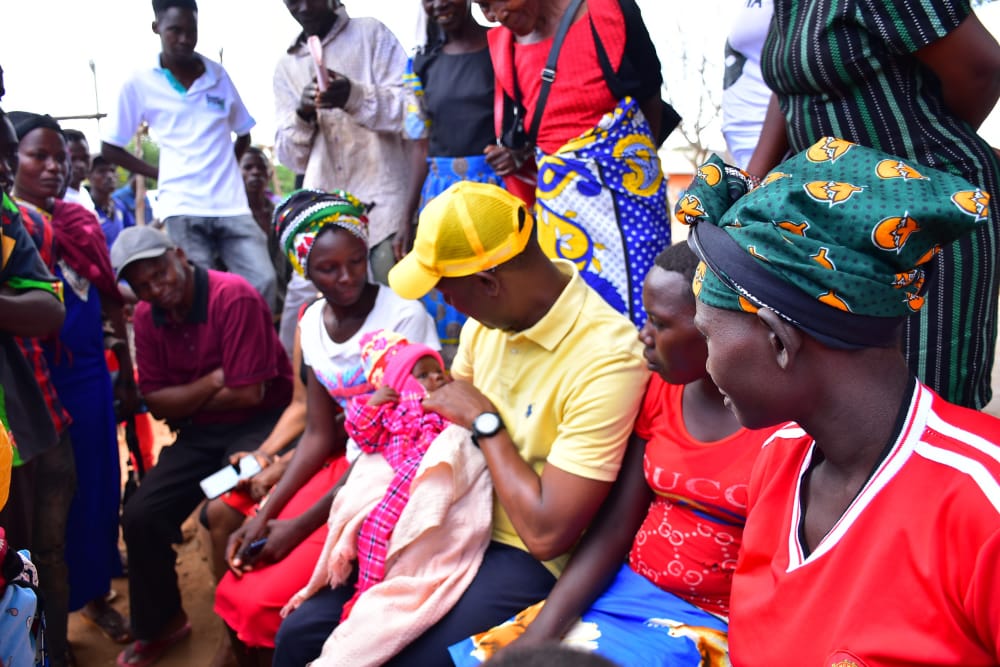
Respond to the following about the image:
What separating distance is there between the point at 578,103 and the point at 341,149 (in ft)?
6.38

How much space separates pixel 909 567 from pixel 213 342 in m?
3.23

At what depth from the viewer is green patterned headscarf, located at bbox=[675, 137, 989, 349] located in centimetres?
108

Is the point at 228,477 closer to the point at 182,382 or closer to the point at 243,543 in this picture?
the point at 243,543

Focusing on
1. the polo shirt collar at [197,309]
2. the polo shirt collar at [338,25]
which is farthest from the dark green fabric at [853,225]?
the polo shirt collar at [338,25]

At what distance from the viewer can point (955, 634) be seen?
1.06 meters

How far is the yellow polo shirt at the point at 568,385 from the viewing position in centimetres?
204

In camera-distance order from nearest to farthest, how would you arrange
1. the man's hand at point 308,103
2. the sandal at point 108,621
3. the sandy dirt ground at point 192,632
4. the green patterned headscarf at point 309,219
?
the green patterned headscarf at point 309,219 → the sandy dirt ground at point 192,632 → the sandal at point 108,621 → the man's hand at point 308,103

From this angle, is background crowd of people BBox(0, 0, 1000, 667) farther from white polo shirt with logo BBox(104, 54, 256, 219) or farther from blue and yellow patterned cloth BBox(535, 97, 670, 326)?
white polo shirt with logo BBox(104, 54, 256, 219)

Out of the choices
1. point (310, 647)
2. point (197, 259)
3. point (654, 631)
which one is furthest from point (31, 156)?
point (654, 631)

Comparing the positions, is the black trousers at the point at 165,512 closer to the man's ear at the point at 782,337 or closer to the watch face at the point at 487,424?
the watch face at the point at 487,424

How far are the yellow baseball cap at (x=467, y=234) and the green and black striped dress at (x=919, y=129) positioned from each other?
869 millimetres

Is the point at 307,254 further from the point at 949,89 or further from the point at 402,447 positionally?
the point at 949,89

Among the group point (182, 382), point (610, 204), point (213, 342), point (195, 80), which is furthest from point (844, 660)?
point (195, 80)

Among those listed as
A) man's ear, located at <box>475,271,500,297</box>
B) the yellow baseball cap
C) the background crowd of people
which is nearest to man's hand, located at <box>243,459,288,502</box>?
the background crowd of people
